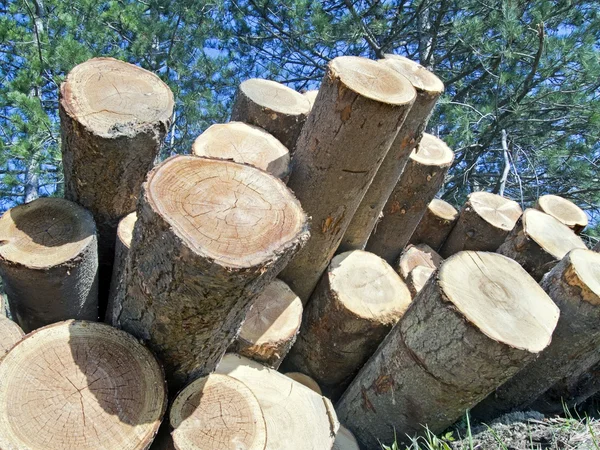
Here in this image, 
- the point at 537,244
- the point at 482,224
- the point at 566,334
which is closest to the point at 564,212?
the point at 482,224

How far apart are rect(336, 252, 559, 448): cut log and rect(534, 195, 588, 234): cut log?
4.68 ft

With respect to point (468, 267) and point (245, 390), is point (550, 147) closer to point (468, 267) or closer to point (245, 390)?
point (468, 267)

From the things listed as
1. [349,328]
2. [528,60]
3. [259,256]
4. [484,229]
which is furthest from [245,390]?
[528,60]

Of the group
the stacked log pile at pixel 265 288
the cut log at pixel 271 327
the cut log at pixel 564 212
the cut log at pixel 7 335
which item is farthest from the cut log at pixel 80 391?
the cut log at pixel 564 212

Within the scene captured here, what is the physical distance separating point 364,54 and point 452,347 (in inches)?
227

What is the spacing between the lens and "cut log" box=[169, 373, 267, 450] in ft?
5.24

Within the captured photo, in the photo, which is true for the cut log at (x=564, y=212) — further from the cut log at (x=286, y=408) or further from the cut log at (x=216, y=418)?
the cut log at (x=216, y=418)

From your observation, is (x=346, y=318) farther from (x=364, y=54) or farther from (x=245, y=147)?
(x=364, y=54)

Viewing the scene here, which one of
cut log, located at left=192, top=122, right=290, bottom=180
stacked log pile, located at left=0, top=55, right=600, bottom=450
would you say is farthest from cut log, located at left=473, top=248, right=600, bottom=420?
cut log, located at left=192, top=122, right=290, bottom=180

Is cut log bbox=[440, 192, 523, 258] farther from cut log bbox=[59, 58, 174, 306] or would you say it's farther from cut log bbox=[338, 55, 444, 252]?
cut log bbox=[59, 58, 174, 306]

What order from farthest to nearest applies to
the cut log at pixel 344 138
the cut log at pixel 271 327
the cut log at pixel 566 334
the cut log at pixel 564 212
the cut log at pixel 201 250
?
1. the cut log at pixel 564 212
2. the cut log at pixel 566 334
3. the cut log at pixel 271 327
4. the cut log at pixel 344 138
5. the cut log at pixel 201 250

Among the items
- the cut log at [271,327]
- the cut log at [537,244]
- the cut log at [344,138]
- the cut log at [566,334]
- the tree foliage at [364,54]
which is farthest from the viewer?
the tree foliage at [364,54]

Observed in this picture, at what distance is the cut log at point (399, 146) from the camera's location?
2.49 meters

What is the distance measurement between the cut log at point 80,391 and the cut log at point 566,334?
190 cm
